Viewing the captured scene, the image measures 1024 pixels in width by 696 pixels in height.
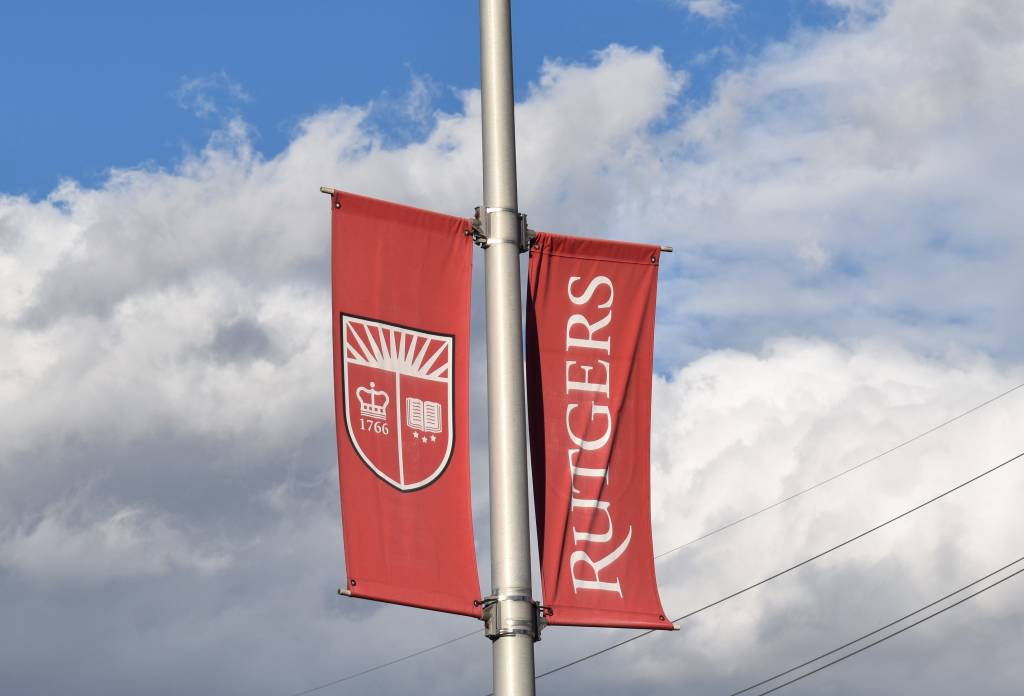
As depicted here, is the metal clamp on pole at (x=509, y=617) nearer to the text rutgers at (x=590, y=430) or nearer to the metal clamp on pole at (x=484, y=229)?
the text rutgers at (x=590, y=430)

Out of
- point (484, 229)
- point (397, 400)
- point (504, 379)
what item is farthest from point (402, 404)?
point (484, 229)

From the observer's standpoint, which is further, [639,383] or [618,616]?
[639,383]

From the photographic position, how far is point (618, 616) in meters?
9.63

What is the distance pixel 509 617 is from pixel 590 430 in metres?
1.57

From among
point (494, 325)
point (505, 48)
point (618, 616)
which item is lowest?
point (618, 616)

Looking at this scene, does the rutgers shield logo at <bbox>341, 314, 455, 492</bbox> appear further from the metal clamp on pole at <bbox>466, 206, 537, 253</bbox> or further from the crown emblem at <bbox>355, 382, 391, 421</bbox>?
the metal clamp on pole at <bbox>466, 206, 537, 253</bbox>

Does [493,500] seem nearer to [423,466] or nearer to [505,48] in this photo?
[423,466]

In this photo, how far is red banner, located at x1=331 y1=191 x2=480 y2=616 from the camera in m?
9.04

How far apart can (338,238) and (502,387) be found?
4.59 ft

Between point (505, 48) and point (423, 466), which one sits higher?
point (505, 48)

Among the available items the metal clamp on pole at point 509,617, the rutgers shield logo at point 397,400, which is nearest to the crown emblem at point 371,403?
the rutgers shield logo at point 397,400

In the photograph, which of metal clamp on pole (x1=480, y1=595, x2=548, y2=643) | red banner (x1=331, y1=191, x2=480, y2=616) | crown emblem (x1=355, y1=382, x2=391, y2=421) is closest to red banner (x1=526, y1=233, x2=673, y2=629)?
metal clamp on pole (x1=480, y1=595, x2=548, y2=643)

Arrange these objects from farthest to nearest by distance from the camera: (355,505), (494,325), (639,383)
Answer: (639,383), (494,325), (355,505)

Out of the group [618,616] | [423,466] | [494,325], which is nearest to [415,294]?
[494,325]
